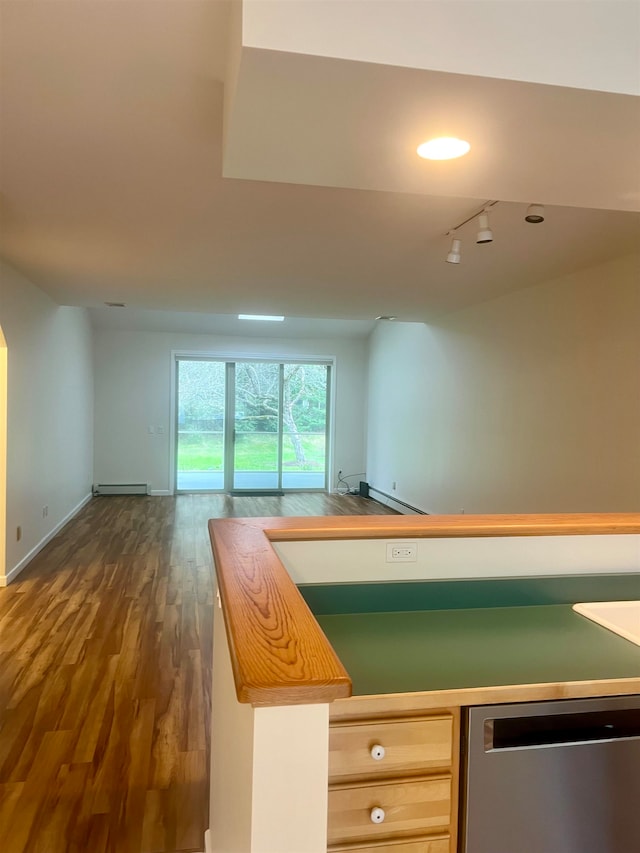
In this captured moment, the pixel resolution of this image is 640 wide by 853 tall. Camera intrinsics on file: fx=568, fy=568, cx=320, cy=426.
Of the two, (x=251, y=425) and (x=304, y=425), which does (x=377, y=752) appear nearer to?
(x=251, y=425)

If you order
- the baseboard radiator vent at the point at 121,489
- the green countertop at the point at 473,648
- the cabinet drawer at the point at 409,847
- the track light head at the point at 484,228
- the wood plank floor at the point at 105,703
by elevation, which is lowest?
the wood plank floor at the point at 105,703

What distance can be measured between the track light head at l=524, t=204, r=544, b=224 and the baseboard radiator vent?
22.6 feet

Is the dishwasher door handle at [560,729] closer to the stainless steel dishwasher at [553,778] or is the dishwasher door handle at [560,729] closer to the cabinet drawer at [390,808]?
the stainless steel dishwasher at [553,778]

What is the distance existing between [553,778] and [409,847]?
0.31 metres

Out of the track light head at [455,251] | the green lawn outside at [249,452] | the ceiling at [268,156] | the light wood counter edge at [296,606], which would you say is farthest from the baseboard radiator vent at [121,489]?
the light wood counter edge at [296,606]

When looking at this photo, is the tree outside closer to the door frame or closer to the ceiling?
the door frame

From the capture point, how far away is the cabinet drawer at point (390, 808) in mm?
1024

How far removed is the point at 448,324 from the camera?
5.88 meters

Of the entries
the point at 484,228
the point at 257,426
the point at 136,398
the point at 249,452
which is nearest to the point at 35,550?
the point at 136,398

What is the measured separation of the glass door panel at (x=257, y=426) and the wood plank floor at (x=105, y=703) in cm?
362

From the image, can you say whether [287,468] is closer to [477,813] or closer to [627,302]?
[627,302]

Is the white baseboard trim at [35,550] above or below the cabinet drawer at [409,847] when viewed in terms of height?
below

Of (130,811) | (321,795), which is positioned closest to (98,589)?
(130,811)

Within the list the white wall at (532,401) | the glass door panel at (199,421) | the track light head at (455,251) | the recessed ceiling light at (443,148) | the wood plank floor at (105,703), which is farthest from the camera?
the glass door panel at (199,421)
